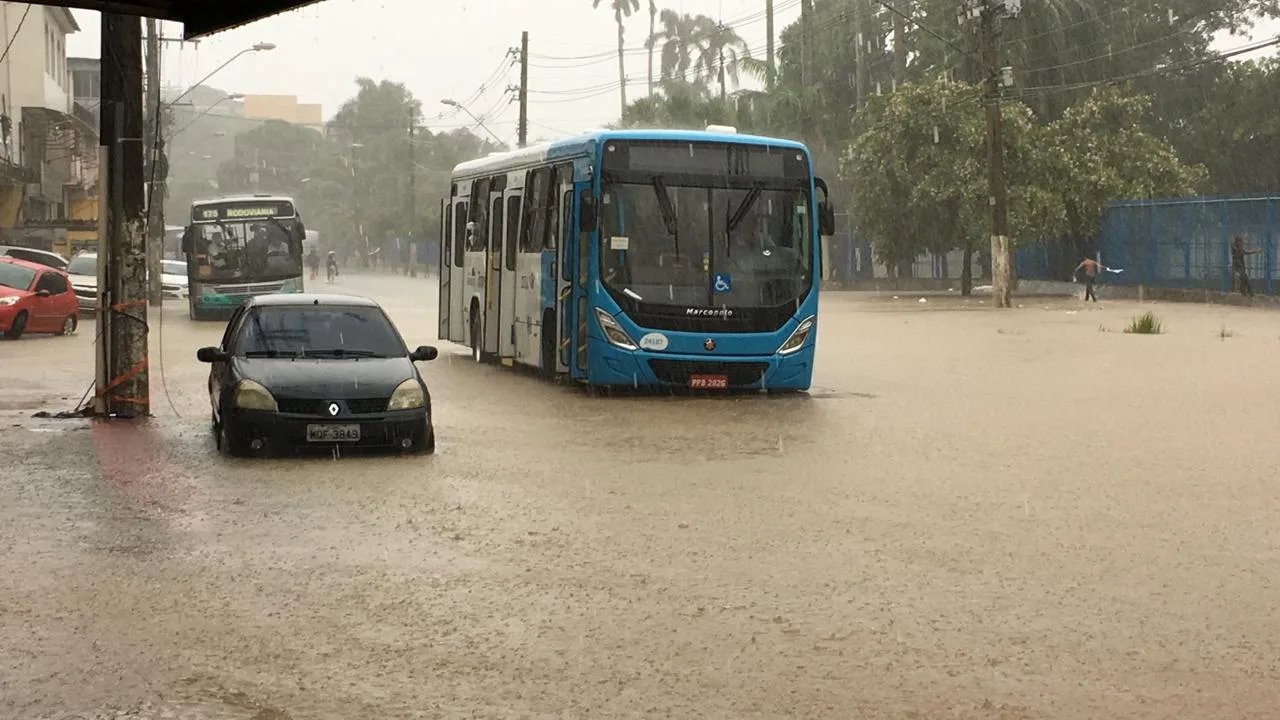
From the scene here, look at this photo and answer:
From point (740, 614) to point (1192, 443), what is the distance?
29.1 feet

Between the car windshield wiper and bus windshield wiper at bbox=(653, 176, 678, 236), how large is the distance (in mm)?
5952

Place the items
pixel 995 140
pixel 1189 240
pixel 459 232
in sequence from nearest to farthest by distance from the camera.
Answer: pixel 459 232, pixel 995 140, pixel 1189 240

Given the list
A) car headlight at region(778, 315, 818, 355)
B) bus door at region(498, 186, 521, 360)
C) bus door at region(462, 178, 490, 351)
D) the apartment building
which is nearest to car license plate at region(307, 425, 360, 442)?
car headlight at region(778, 315, 818, 355)

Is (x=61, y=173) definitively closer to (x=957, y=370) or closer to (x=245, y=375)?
(x=957, y=370)

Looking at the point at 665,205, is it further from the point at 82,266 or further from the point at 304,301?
the point at 82,266

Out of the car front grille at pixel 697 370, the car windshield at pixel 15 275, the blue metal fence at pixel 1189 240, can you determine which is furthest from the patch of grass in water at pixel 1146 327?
the car windshield at pixel 15 275

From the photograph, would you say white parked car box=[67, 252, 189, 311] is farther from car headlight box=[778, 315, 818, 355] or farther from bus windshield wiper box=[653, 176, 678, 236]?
car headlight box=[778, 315, 818, 355]

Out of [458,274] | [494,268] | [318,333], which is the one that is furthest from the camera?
[458,274]

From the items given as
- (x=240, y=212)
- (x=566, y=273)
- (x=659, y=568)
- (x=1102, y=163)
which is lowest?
(x=659, y=568)

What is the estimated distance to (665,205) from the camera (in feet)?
68.7

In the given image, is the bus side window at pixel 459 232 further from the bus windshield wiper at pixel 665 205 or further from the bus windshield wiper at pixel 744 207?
the bus windshield wiper at pixel 744 207

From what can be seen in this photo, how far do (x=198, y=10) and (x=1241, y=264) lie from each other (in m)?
35.7

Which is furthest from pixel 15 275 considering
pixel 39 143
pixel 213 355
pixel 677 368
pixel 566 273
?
pixel 39 143

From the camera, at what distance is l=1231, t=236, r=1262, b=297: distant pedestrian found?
151 feet
